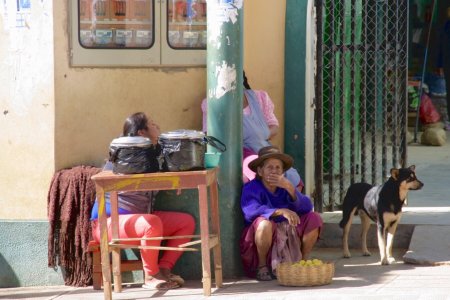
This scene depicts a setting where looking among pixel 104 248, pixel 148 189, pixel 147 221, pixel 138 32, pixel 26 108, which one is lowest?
pixel 104 248

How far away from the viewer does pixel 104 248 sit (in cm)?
718

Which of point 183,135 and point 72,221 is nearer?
point 183,135

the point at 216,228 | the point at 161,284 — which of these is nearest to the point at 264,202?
the point at 216,228

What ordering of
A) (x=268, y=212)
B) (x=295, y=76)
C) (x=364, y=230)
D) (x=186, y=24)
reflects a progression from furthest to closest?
(x=295, y=76)
(x=364, y=230)
(x=186, y=24)
(x=268, y=212)

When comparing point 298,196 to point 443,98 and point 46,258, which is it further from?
point 443,98

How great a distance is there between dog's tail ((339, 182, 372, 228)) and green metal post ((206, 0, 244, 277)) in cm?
96

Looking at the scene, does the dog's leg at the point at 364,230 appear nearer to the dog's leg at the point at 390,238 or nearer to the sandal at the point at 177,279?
the dog's leg at the point at 390,238

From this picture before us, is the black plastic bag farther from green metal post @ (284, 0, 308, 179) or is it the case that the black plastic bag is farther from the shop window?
green metal post @ (284, 0, 308, 179)

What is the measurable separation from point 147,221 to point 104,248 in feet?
1.20

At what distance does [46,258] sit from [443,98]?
8.66 m

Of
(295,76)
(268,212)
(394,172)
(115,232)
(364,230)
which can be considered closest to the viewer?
(115,232)

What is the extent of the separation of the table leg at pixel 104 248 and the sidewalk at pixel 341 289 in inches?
9.6

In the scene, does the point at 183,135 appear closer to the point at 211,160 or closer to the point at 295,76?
the point at 211,160

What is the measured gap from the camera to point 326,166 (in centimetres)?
936
